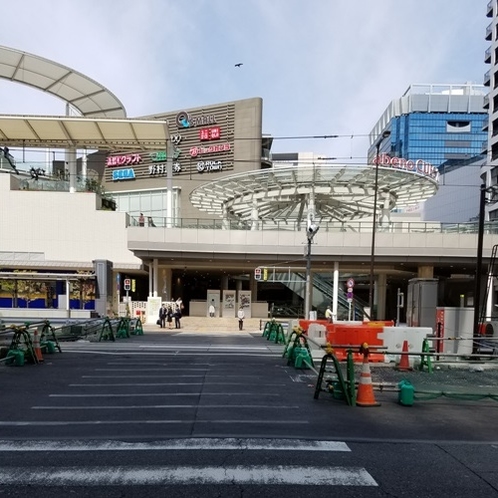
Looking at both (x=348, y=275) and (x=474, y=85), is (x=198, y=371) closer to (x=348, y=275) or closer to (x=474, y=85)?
(x=348, y=275)

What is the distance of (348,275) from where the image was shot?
45.5 metres

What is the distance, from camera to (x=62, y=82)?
123 feet

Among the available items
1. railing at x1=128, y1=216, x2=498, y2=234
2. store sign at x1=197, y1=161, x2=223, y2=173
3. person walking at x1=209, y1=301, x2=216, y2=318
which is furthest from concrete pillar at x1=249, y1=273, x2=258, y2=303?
store sign at x1=197, y1=161, x2=223, y2=173

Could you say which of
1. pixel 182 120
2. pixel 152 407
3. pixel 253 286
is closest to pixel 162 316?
pixel 253 286

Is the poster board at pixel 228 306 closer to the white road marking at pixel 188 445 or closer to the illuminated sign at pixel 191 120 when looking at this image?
the illuminated sign at pixel 191 120

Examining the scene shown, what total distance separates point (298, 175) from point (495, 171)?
5408cm

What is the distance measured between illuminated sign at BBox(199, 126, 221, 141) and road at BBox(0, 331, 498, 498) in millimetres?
45876

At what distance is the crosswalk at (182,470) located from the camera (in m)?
4.80

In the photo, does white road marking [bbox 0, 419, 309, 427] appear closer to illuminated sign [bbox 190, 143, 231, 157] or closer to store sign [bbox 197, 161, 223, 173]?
store sign [bbox 197, 161, 223, 173]

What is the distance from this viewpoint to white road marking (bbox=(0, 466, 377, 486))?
478 cm

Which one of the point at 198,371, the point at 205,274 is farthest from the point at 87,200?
the point at 198,371

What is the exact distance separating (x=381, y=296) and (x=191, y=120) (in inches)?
1130

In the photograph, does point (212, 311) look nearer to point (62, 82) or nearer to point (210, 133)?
point (62, 82)

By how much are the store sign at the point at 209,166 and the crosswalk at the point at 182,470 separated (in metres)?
49.1
